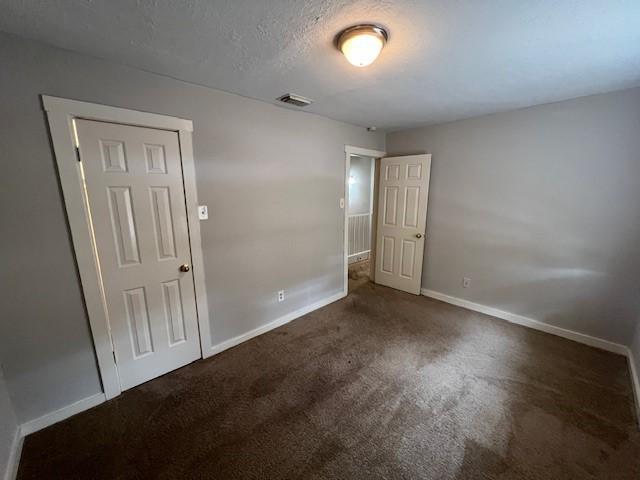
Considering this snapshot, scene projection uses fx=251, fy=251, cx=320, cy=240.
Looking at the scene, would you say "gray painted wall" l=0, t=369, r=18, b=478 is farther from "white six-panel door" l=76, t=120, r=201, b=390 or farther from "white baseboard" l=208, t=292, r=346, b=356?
"white baseboard" l=208, t=292, r=346, b=356

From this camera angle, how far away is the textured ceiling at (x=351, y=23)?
1.17 m

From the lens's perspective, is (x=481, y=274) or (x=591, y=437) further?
(x=481, y=274)

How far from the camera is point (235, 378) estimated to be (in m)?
2.07

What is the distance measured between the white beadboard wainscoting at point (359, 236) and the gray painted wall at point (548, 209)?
1958mm

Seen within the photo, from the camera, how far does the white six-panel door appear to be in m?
1.68

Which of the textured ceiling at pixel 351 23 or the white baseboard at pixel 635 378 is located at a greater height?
the textured ceiling at pixel 351 23

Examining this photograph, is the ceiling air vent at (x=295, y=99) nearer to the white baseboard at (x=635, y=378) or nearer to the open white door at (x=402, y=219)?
the open white door at (x=402, y=219)

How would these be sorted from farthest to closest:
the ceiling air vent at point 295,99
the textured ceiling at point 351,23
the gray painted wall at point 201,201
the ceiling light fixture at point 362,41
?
the ceiling air vent at point 295,99 < the gray painted wall at point 201,201 < the ceiling light fixture at point 362,41 < the textured ceiling at point 351,23

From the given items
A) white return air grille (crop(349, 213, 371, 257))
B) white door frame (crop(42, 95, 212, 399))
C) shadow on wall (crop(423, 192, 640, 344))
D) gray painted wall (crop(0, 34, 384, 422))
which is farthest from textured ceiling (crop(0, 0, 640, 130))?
white return air grille (crop(349, 213, 371, 257))

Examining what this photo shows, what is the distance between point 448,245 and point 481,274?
1.69 ft

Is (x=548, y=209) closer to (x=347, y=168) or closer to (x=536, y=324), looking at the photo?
(x=536, y=324)

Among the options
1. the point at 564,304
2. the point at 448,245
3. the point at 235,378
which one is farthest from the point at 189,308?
the point at 564,304

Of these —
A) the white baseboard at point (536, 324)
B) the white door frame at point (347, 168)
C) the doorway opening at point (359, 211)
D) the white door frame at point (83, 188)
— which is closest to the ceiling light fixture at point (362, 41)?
the white door frame at point (83, 188)

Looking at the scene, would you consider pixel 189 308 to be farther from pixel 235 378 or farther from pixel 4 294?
pixel 4 294
